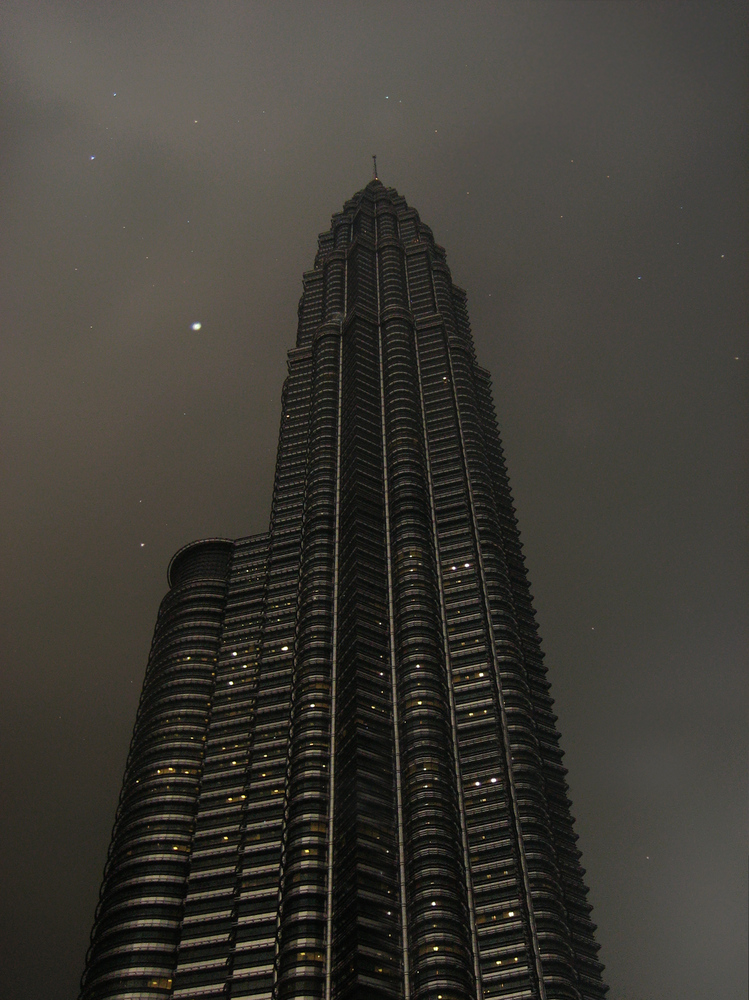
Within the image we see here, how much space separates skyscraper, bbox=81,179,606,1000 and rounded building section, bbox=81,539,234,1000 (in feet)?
1.06

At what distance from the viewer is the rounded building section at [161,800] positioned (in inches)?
4469

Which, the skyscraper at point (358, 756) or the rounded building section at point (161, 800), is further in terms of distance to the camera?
the rounded building section at point (161, 800)

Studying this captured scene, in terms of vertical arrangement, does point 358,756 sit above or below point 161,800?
below

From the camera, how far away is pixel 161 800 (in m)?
132

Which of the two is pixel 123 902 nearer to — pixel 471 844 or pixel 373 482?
pixel 471 844

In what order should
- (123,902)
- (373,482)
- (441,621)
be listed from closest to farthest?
(123,902) < (441,621) < (373,482)

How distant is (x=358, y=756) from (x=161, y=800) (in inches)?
1296

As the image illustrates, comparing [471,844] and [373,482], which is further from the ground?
[373,482]

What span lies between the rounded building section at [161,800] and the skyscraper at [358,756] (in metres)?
0.32

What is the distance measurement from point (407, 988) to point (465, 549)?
214ft

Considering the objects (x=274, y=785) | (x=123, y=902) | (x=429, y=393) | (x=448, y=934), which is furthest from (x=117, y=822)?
(x=429, y=393)

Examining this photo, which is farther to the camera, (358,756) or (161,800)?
(161,800)

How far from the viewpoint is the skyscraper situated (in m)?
102

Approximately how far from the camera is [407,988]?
9575cm
